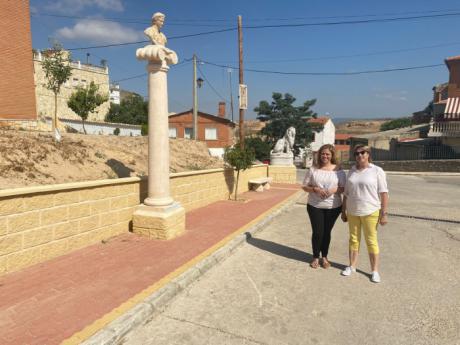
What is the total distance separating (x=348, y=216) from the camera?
409 centimetres

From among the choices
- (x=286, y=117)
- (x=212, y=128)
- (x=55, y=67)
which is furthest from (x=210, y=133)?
(x=55, y=67)

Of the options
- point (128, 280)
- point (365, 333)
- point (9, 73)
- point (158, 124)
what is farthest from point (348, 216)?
point (9, 73)

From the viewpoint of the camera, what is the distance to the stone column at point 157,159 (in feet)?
17.6

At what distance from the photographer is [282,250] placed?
531cm

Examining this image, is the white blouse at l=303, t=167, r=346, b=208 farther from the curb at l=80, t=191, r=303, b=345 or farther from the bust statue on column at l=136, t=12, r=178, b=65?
the bust statue on column at l=136, t=12, r=178, b=65

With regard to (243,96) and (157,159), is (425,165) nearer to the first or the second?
(243,96)

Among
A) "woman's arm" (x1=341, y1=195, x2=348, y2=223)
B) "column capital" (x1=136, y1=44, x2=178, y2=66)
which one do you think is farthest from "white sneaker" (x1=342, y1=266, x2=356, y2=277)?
"column capital" (x1=136, y1=44, x2=178, y2=66)

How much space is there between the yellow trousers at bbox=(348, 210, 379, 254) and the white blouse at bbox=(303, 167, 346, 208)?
301 millimetres

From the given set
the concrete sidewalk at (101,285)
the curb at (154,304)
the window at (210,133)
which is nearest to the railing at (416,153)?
the window at (210,133)

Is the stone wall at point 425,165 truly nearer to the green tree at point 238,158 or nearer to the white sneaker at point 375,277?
the green tree at point 238,158

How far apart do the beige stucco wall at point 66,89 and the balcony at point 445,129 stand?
2848 cm

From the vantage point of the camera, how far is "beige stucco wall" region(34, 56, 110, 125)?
33344 millimetres

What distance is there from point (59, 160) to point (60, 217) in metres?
7.20

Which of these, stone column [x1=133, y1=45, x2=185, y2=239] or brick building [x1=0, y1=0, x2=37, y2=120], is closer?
stone column [x1=133, y1=45, x2=185, y2=239]
